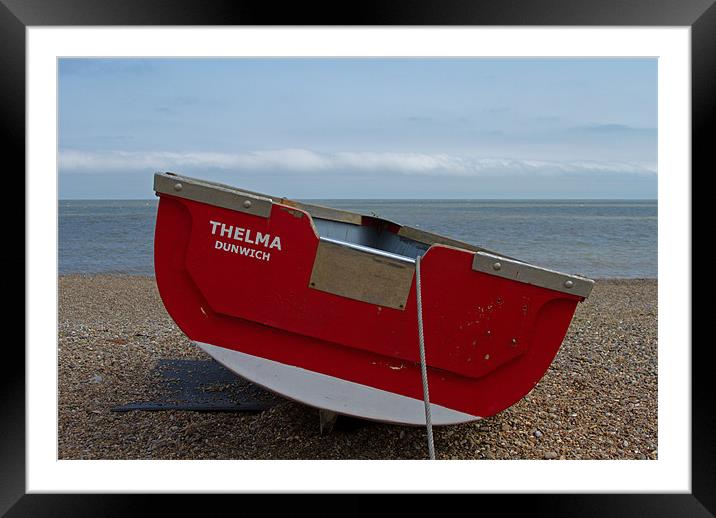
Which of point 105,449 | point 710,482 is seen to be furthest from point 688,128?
point 105,449

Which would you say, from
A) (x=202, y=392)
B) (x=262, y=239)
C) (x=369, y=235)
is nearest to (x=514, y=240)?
(x=369, y=235)

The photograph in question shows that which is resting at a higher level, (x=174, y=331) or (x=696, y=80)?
(x=696, y=80)

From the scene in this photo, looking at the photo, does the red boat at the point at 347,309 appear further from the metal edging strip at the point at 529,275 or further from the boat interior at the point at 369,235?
the boat interior at the point at 369,235

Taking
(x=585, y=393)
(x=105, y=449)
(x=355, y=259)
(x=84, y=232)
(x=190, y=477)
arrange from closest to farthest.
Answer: (x=190, y=477)
(x=355, y=259)
(x=105, y=449)
(x=585, y=393)
(x=84, y=232)

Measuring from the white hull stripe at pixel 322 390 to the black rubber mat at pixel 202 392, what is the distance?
0.79 meters

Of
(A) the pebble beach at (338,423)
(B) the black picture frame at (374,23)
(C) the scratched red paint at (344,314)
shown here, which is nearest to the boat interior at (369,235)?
(A) the pebble beach at (338,423)

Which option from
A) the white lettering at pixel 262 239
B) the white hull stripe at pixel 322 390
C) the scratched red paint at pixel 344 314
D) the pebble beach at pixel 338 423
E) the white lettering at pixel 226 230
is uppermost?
the white lettering at pixel 226 230

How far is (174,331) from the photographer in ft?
20.6

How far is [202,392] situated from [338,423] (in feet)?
3.75

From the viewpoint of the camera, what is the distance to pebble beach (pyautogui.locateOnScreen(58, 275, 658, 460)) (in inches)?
145

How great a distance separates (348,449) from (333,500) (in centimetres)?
84

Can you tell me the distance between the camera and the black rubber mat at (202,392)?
4141mm

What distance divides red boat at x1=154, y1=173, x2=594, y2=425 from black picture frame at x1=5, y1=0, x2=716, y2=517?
642 millimetres

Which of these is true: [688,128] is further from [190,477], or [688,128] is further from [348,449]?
[190,477]
